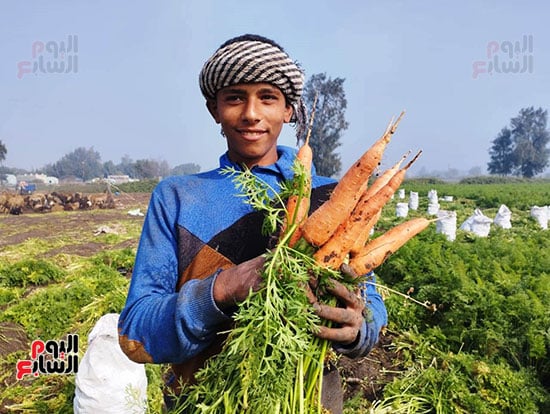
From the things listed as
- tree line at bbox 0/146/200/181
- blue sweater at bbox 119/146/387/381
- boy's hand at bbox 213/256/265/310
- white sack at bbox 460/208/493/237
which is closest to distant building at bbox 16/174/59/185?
tree line at bbox 0/146/200/181

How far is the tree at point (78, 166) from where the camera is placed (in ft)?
363

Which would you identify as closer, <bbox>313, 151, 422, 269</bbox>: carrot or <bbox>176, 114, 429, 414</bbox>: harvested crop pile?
<bbox>176, 114, 429, 414</bbox>: harvested crop pile

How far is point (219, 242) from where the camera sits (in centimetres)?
154

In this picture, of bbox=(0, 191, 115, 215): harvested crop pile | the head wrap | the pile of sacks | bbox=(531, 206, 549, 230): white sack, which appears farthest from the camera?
bbox=(0, 191, 115, 215): harvested crop pile

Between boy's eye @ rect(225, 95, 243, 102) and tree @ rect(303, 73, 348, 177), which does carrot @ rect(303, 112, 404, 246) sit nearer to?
boy's eye @ rect(225, 95, 243, 102)

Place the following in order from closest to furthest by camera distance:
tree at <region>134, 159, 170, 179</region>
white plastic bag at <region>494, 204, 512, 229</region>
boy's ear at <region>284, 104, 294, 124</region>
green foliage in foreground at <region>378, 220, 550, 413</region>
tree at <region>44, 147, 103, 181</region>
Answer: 1. boy's ear at <region>284, 104, 294, 124</region>
2. green foliage in foreground at <region>378, 220, 550, 413</region>
3. white plastic bag at <region>494, 204, 512, 229</region>
4. tree at <region>134, 159, 170, 179</region>
5. tree at <region>44, 147, 103, 181</region>

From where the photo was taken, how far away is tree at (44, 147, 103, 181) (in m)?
111

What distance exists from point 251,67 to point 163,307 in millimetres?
959

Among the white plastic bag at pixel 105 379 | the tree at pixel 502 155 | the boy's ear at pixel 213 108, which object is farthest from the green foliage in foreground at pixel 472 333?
the tree at pixel 502 155

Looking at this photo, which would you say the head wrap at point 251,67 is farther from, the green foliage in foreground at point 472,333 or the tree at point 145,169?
the tree at point 145,169

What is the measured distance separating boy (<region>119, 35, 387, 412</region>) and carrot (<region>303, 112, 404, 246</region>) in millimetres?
198

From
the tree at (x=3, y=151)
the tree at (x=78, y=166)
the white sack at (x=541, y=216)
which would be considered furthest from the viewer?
the tree at (x=78, y=166)

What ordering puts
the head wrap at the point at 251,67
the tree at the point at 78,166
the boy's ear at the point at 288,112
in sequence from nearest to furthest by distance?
the head wrap at the point at 251,67, the boy's ear at the point at 288,112, the tree at the point at 78,166

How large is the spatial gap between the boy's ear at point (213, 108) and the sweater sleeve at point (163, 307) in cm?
45
